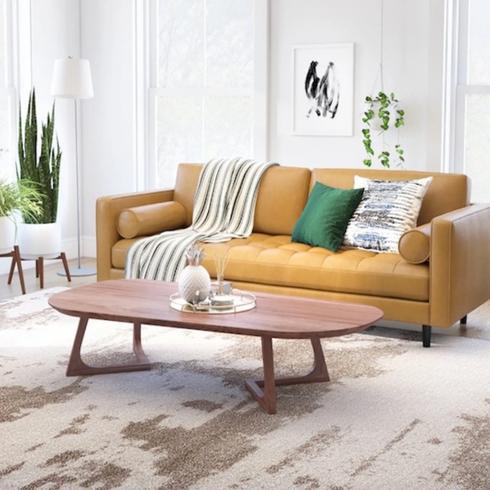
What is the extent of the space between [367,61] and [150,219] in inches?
73.4

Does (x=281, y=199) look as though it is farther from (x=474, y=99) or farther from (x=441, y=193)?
(x=474, y=99)

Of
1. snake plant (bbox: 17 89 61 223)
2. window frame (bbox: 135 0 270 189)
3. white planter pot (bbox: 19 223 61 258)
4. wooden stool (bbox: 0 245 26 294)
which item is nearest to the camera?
wooden stool (bbox: 0 245 26 294)

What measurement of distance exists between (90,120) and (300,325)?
4.22 metres

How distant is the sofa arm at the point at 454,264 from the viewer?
4.60 meters

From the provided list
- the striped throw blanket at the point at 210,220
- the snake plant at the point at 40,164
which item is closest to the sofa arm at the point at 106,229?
the striped throw blanket at the point at 210,220

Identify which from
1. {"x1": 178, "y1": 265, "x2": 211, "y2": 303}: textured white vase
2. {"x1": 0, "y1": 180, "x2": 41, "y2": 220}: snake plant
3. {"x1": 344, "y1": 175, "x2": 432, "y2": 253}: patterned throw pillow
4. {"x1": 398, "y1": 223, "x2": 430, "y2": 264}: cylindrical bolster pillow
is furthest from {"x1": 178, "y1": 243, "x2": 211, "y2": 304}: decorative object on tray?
{"x1": 0, "y1": 180, "x2": 41, "y2": 220}: snake plant

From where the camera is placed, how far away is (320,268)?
4.99 m

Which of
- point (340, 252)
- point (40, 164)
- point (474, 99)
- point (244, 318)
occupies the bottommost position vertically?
point (244, 318)

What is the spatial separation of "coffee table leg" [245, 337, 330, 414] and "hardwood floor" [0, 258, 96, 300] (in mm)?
2545

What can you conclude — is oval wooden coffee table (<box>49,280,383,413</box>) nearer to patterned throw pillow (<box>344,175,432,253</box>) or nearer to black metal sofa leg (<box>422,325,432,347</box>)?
black metal sofa leg (<box>422,325,432,347</box>)

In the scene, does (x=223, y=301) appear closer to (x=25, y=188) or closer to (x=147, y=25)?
(x=25, y=188)

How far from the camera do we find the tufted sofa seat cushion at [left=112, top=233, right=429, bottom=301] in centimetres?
475

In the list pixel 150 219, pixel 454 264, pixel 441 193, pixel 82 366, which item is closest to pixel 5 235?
pixel 150 219

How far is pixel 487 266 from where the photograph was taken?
5184 mm
